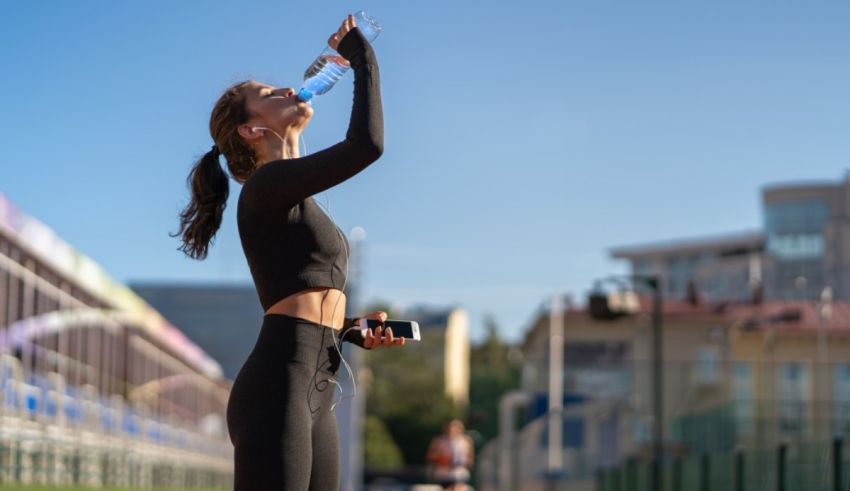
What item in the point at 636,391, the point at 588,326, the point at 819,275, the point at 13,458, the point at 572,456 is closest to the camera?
the point at 13,458

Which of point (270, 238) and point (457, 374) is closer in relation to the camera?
point (270, 238)

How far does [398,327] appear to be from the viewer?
4.77 metres

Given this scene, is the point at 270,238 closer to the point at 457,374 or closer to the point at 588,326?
the point at 588,326

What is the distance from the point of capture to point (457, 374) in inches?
6088

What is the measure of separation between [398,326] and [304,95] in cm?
78

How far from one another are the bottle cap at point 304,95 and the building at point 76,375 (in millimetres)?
11719

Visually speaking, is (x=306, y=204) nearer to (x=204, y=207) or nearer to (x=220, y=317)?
(x=204, y=207)

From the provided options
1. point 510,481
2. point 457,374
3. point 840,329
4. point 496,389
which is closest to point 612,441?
point 510,481

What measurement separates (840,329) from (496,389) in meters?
56.5

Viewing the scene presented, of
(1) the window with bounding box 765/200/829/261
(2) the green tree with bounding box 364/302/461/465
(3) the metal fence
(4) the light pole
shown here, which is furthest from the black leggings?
(1) the window with bounding box 765/200/829/261

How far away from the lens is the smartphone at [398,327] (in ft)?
15.5

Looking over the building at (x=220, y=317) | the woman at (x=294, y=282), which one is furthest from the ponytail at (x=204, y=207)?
the building at (x=220, y=317)

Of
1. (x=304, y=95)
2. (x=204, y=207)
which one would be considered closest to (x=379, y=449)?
(x=204, y=207)

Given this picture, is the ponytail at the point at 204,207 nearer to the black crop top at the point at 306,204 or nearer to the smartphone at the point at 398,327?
the black crop top at the point at 306,204
